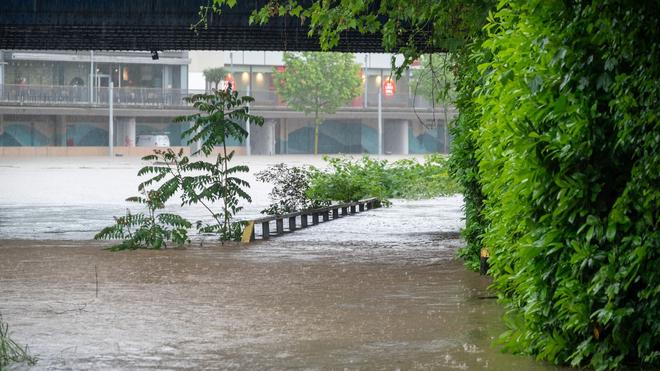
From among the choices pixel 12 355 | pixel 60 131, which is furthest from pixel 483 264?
pixel 60 131

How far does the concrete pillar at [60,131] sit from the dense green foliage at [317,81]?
18.8 meters

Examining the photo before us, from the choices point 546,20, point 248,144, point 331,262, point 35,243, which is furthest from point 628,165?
point 248,144

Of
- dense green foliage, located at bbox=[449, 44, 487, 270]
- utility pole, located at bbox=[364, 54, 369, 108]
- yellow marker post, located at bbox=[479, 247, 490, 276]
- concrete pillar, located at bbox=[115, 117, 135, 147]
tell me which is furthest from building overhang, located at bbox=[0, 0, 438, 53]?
utility pole, located at bbox=[364, 54, 369, 108]

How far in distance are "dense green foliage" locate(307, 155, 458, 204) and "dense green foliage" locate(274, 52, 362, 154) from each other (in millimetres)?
58010

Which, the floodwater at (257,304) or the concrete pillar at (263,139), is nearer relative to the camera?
the floodwater at (257,304)

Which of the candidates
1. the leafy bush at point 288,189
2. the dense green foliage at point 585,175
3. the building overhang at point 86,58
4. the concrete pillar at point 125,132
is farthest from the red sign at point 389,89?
the dense green foliage at point 585,175

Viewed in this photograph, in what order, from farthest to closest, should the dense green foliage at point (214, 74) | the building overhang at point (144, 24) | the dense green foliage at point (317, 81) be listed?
the dense green foliage at point (214, 74)
the dense green foliage at point (317, 81)
the building overhang at point (144, 24)

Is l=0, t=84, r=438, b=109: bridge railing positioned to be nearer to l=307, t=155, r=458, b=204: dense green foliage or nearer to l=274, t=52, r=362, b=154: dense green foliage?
l=274, t=52, r=362, b=154: dense green foliage

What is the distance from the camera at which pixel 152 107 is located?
315 feet

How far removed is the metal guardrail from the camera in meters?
20.2

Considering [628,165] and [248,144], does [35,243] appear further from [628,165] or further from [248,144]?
[248,144]

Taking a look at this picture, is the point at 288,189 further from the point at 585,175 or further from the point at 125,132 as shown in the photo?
the point at 125,132

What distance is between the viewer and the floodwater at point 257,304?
342 inches

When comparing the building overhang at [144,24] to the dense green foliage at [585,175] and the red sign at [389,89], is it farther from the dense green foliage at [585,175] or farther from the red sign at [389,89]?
the red sign at [389,89]
